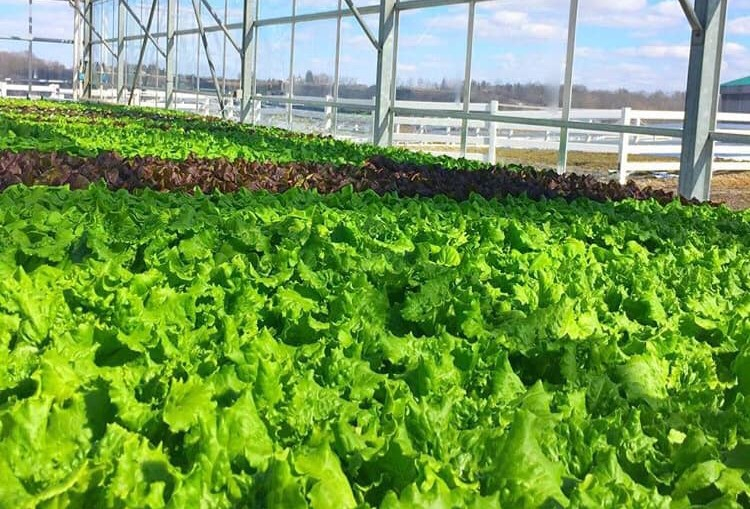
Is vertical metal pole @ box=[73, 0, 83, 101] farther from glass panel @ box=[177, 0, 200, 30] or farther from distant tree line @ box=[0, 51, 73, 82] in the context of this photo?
glass panel @ box=[177, 0, 200, 30]

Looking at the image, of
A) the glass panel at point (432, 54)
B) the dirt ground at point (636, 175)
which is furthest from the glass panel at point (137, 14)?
the dirt ground at point (636, 175)

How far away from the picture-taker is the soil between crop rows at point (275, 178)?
6555mm

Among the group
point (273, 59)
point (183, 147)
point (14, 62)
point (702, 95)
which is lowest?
point (183, 147)

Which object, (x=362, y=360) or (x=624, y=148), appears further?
(x=624, y=148)

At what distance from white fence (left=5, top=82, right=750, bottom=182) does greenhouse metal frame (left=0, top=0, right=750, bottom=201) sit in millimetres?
90

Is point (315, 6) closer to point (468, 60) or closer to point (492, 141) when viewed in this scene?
point (468, 60)

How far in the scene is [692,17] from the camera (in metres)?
10.1

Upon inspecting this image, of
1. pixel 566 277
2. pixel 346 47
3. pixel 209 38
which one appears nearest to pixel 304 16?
pixel 346 47

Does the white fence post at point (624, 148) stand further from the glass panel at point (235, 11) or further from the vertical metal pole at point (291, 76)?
the glass panel at point (235, 11)

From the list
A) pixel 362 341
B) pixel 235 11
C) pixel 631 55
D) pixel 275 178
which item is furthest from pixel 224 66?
pixel 362 341

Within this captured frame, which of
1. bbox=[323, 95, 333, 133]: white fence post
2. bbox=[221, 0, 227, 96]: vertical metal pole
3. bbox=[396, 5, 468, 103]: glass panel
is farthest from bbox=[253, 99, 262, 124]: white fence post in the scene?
bbox=[396, 5, 468, 103]: glass panel

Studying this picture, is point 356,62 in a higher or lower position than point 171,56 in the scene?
lower

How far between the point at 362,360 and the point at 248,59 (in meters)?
21.7

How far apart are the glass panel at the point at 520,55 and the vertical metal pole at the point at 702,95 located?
259 cm
